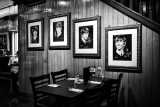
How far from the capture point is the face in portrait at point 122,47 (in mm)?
3227

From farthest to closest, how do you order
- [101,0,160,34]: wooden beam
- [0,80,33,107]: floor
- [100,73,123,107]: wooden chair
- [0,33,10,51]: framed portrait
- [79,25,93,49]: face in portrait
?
[0,33,10,51]: framed portrait < [0,80,33,107]: floor < [79,25,93,49]: face in portrait < [101,0,160,34]: wooden beam < [100,73,123,107]: wooden chair

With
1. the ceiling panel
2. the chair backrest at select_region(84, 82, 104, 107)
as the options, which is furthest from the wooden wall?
the ceiling panel

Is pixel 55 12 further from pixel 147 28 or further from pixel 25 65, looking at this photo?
pixel 147 28

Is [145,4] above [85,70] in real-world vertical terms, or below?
above

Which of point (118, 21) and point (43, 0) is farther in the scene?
point (43, 0)

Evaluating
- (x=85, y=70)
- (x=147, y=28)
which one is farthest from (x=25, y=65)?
(x=147, y=28)

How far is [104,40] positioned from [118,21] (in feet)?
1.85

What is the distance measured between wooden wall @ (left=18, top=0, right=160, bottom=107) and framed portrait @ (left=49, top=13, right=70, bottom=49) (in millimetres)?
156

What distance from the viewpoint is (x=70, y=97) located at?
2.02m

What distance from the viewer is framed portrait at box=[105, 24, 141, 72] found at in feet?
10.3

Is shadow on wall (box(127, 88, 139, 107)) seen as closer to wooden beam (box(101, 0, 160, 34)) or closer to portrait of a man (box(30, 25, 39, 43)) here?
wooden beam (box(101, 0, 160, 34))

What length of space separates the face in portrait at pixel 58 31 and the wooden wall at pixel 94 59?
33 cm

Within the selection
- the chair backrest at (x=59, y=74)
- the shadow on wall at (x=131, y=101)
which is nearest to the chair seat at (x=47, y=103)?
the chair backrest at (x=59, y=74)

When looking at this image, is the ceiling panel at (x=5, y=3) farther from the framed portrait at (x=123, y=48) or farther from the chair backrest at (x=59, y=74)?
the framed portrait at (x=123, y=48)
